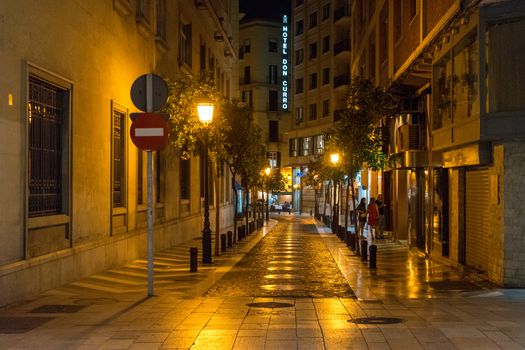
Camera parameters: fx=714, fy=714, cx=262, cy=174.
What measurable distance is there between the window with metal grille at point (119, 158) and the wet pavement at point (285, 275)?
360 cm

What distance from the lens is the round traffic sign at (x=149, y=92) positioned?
480 inches

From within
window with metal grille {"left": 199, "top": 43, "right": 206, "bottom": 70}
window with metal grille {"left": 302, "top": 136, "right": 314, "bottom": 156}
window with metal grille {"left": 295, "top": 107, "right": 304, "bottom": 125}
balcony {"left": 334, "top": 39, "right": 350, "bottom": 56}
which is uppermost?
balcony {"left": 334, "top": 39, "right": 350, "bottom": 56}

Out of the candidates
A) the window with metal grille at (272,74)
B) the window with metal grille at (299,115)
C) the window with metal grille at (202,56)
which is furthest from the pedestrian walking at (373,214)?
the window with metal grille at (272,74)

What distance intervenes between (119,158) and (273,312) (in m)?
9.36

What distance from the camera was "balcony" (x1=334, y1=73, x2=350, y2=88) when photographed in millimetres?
63500

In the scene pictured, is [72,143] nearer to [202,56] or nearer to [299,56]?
[202,56]

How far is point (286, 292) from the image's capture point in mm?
13516

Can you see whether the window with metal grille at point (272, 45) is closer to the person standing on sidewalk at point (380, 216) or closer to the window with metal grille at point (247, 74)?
the window with metal grille at point (247, 74)

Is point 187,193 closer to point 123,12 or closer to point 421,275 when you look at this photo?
point 123,12

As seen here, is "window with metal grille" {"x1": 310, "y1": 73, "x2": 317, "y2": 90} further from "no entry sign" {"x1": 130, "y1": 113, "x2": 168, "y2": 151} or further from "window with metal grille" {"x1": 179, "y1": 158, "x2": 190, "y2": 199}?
"no entry sign" {"x1": 130, "y1": 113, "x2": 168, "y2": 151}

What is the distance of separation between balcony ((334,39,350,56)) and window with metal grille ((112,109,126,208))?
152 feet

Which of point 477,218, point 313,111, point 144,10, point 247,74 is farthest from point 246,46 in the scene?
point 477,218

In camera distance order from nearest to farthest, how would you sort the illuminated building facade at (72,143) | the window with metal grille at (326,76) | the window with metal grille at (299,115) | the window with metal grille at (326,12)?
the illuminated building facade at (72,143) → the window with metal grille at (326,76) → the window with metal grille at (326,12) → the window with metal grille at (299,115)

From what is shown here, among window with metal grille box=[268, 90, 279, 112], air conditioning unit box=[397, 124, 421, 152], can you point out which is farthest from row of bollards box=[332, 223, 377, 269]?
window with metal grille box=[268, 90, 279, 112]
